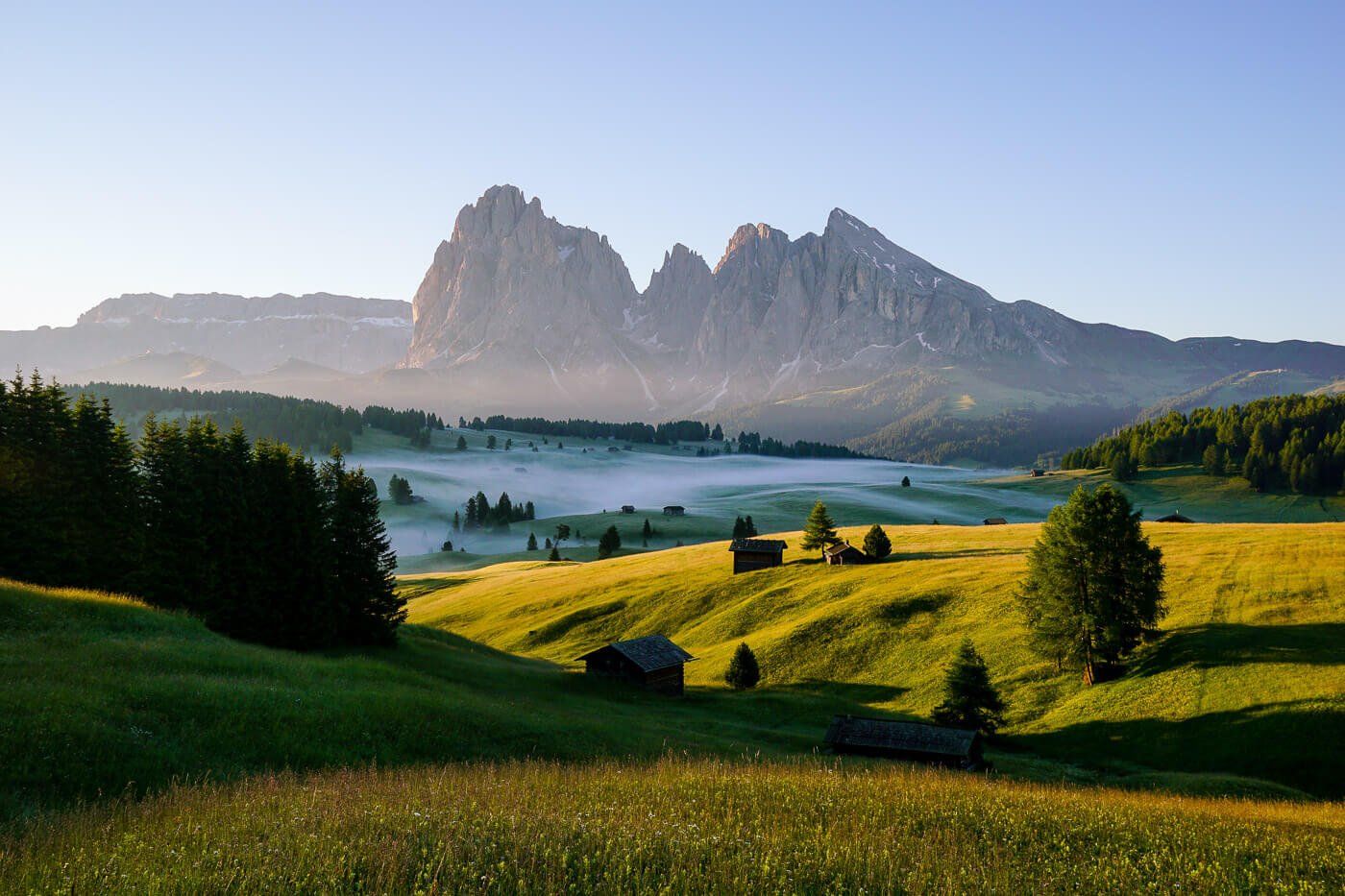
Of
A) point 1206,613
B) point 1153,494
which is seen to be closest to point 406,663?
point 1206,613

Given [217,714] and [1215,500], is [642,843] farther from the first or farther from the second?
[1215,500]

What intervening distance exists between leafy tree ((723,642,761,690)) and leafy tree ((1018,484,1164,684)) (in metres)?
20.3

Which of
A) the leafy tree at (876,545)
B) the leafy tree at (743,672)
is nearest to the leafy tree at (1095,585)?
the leafy tree at (743,672)

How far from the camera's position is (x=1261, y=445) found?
162 m

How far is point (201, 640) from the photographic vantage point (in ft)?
113

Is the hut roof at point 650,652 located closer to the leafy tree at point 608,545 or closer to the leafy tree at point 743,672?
the leafy tree at point 743,672

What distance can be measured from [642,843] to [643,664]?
152 ft

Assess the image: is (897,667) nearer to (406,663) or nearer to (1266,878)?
(406,663)

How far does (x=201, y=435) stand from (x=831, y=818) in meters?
49.3

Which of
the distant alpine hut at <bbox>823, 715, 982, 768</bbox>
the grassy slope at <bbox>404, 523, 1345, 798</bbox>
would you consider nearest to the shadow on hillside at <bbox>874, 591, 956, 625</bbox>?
the grassy slope at <bbox>404, 523, 1345, 798</bbox>

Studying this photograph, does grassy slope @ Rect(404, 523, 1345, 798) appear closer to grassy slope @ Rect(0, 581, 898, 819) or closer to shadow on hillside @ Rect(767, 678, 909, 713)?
shadow on hillside @ Rect(767, 678, 909, 713)

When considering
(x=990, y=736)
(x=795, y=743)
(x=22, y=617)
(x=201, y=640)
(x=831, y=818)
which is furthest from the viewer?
(x=990, y=736)

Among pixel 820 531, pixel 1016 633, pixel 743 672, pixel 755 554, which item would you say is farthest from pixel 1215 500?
pixel 743 672

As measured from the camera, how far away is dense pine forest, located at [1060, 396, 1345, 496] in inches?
5925
